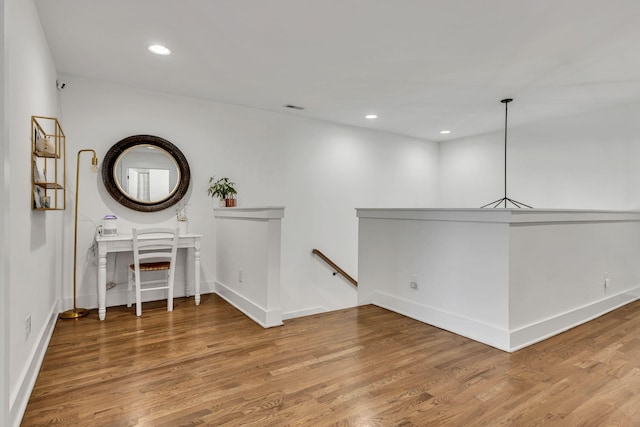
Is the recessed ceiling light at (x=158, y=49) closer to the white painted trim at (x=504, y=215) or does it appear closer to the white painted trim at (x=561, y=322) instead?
the white painted trim at (x=504, y=215)

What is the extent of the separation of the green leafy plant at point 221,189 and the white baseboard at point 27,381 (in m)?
2.16

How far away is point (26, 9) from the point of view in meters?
2.18

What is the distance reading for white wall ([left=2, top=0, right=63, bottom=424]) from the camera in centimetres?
169

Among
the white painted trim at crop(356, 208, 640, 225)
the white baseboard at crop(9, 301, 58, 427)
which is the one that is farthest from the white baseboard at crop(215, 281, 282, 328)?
the white baseboard at crop(9, 301, 58, 427)

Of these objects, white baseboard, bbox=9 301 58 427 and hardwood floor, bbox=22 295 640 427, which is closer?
white baseboard, bbox=9 301 58 427

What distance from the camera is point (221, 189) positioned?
4.50 metres

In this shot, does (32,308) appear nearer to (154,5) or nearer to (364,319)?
(154,5)

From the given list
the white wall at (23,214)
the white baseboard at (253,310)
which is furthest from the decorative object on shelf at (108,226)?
the white baseboard at (253,310)

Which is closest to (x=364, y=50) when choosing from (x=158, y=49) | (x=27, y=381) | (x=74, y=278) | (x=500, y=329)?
(x=158, y=49)

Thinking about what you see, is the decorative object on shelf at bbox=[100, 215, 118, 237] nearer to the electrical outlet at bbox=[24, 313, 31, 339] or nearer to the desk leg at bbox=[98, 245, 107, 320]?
the desk leg at bbox=[98, 245, 107, 320]

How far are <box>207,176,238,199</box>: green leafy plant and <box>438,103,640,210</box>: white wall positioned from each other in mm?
3914

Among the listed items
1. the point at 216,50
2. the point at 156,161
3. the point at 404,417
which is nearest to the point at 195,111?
the point at 156,161

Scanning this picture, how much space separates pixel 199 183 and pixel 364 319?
8.39 feet

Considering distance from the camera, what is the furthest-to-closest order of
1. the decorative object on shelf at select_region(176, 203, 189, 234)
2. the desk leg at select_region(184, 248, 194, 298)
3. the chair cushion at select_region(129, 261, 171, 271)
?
the desk leg at select_region(184, 248, 194, 298) < the decorative object on shelf at select_region(176, 203, 189, 234) < the chair cushion at select_region(129, 261, 171, 271)
